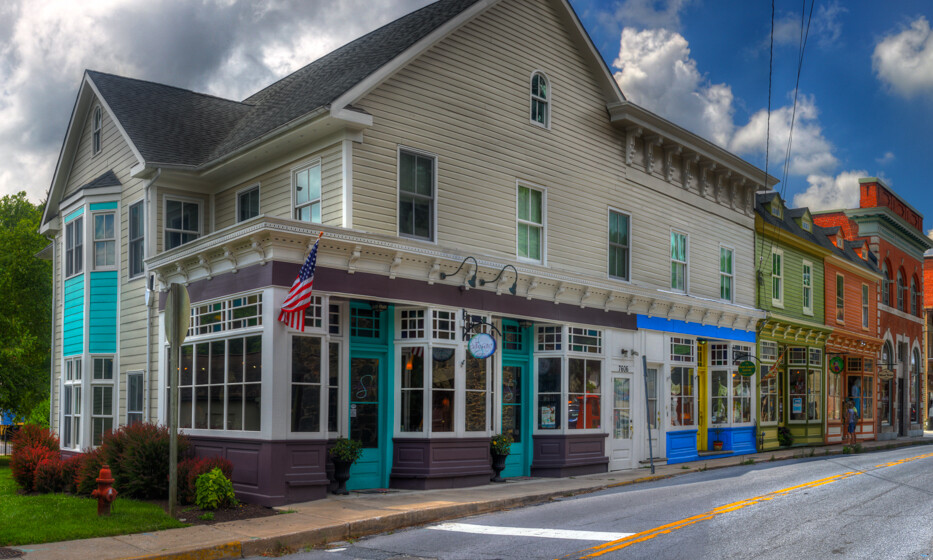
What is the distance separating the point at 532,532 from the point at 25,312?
99.5 ft

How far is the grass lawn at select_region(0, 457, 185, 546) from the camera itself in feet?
35.8

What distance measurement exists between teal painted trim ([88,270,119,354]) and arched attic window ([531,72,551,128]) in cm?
1036

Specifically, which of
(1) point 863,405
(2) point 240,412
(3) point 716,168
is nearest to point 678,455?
(3) point 716,168

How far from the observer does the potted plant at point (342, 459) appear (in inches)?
578

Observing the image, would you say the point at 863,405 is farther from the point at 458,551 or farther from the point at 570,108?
the point at 458,551

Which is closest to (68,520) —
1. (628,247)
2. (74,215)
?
(74,215)

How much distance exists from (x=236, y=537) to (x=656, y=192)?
16.0 meters

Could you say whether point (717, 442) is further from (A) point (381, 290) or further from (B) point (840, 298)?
(A) point (381, 290)

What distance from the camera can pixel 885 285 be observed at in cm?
4316

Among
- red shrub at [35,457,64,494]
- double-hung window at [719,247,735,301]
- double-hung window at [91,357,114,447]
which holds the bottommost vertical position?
red shrub at [35,457,64,494]

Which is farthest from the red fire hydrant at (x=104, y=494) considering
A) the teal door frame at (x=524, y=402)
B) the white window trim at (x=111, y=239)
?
the white window trim at (x=111, y=239)

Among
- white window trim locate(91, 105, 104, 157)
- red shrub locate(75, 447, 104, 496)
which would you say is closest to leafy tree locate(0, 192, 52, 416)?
white window trim locate(91, 105, 104, 157)

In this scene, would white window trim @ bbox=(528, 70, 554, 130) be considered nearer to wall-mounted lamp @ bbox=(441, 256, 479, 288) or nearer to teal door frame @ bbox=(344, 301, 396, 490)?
wall-mounted lamp @ bbox=(441, 256, 479, 288)

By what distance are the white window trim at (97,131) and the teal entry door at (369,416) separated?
412 inches
